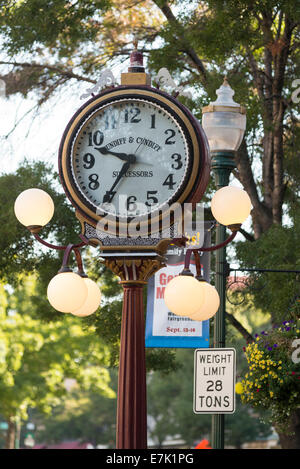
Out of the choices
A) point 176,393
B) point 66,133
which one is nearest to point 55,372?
point 176,393

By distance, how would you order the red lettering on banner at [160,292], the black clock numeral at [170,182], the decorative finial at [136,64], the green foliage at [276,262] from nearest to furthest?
the black clock numeral at [170,182], the decorative finial at [136,64], the red lettering on banner at [160,292], the green foliage at [276,262]

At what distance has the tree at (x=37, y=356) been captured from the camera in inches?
1300

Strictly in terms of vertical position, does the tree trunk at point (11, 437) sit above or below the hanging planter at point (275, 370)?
above

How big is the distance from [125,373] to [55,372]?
29.8 metres

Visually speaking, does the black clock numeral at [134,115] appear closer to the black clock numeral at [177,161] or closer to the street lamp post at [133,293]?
the street lamp post at [133,293]

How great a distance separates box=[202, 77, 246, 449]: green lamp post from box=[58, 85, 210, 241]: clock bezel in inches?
162

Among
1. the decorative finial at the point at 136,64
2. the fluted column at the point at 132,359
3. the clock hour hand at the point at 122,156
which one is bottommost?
the fluted column at the point at 132,359

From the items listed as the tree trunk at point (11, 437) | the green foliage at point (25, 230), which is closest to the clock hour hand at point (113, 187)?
the green foliage at point (25, 230)

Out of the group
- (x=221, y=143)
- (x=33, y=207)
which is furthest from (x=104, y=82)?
(x=221, y=143)

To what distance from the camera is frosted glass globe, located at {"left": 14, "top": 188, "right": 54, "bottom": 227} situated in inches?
200

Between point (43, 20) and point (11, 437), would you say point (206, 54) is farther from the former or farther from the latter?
point (11, 437)

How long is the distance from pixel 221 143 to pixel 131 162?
4301mm

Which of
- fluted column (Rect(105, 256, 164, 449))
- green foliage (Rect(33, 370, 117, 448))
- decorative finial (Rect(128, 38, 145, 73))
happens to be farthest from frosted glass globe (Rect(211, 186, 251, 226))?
Result: green foliage (Rect(33, 370, 117, 448))

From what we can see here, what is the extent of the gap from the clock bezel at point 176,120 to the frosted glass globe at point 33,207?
0.25 metres
